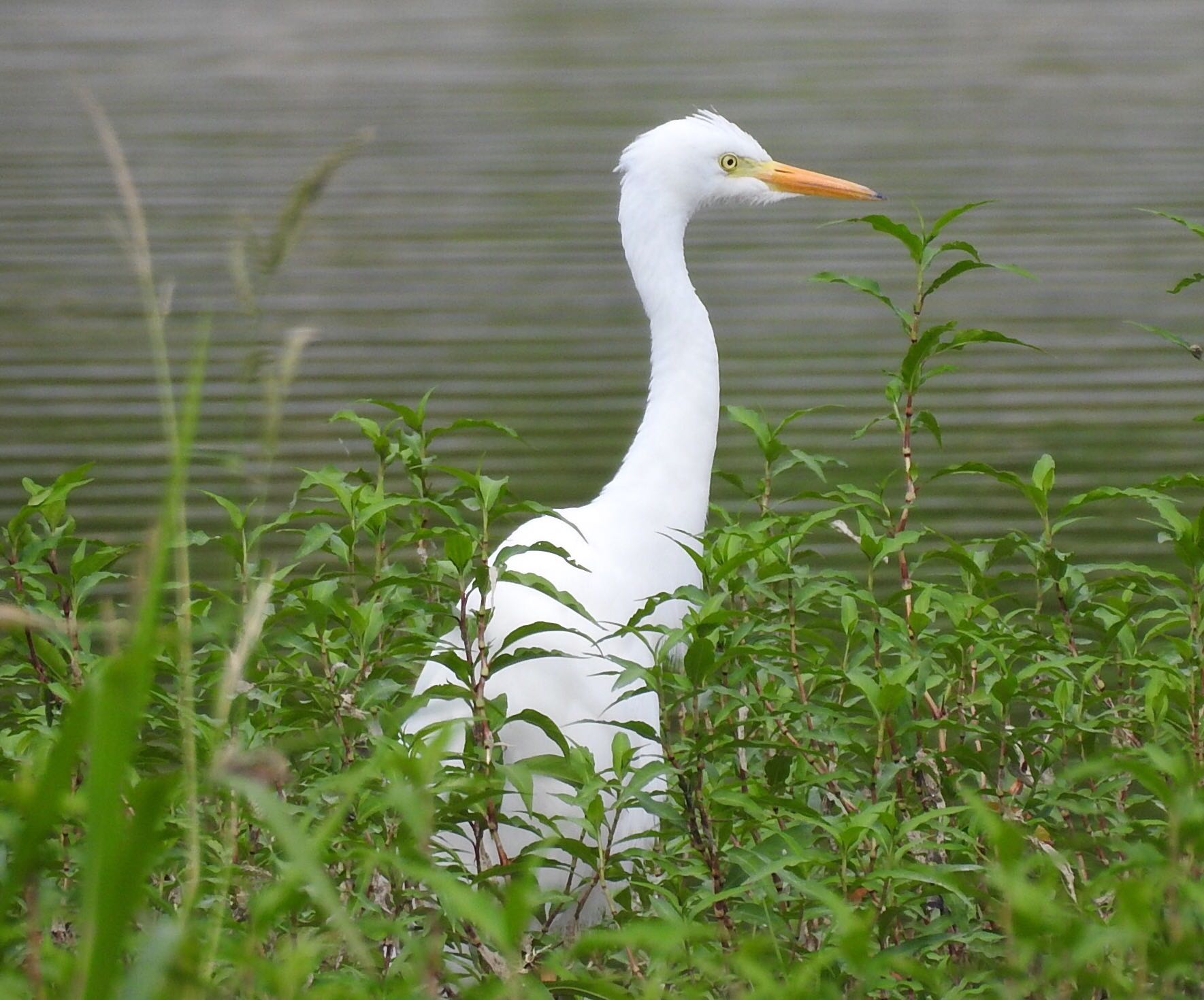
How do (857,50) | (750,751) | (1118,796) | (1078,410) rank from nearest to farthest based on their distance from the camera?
(1118,796), (750,751), (1078,410), (857,50)

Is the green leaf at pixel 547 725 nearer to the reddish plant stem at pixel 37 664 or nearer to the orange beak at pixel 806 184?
the reddish plant stem at pixel 37 664

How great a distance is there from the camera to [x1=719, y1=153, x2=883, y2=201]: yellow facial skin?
14.0ft

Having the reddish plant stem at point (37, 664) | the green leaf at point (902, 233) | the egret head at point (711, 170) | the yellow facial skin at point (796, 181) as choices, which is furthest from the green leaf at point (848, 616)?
the yellow facial skin at point (796, 181)

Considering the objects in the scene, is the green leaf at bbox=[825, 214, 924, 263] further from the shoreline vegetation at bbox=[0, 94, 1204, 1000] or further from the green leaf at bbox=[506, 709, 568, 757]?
the green leaf at bbox=[506, 709, 568, 757]

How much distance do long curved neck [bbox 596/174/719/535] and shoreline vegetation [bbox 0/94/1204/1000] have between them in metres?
0.15

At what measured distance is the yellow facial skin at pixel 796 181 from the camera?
4.25 meters

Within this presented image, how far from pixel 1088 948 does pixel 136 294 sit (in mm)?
9904

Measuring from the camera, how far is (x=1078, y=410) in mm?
8062

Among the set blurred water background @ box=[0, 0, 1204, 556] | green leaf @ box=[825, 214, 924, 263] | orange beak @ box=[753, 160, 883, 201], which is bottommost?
blurred water background @ box=[0, 0, 1204, 556]

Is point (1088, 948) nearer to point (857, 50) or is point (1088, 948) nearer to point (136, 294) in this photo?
point (136, 294)

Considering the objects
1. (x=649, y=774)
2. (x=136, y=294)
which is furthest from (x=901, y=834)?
(x=136, y=294)

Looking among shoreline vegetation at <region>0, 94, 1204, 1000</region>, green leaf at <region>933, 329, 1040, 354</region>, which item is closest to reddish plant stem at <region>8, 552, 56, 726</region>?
shoreline vegetation at <region>0, 94, 1204, 1000</region>

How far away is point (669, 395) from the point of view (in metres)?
3.62

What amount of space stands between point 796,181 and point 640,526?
1.34 m
